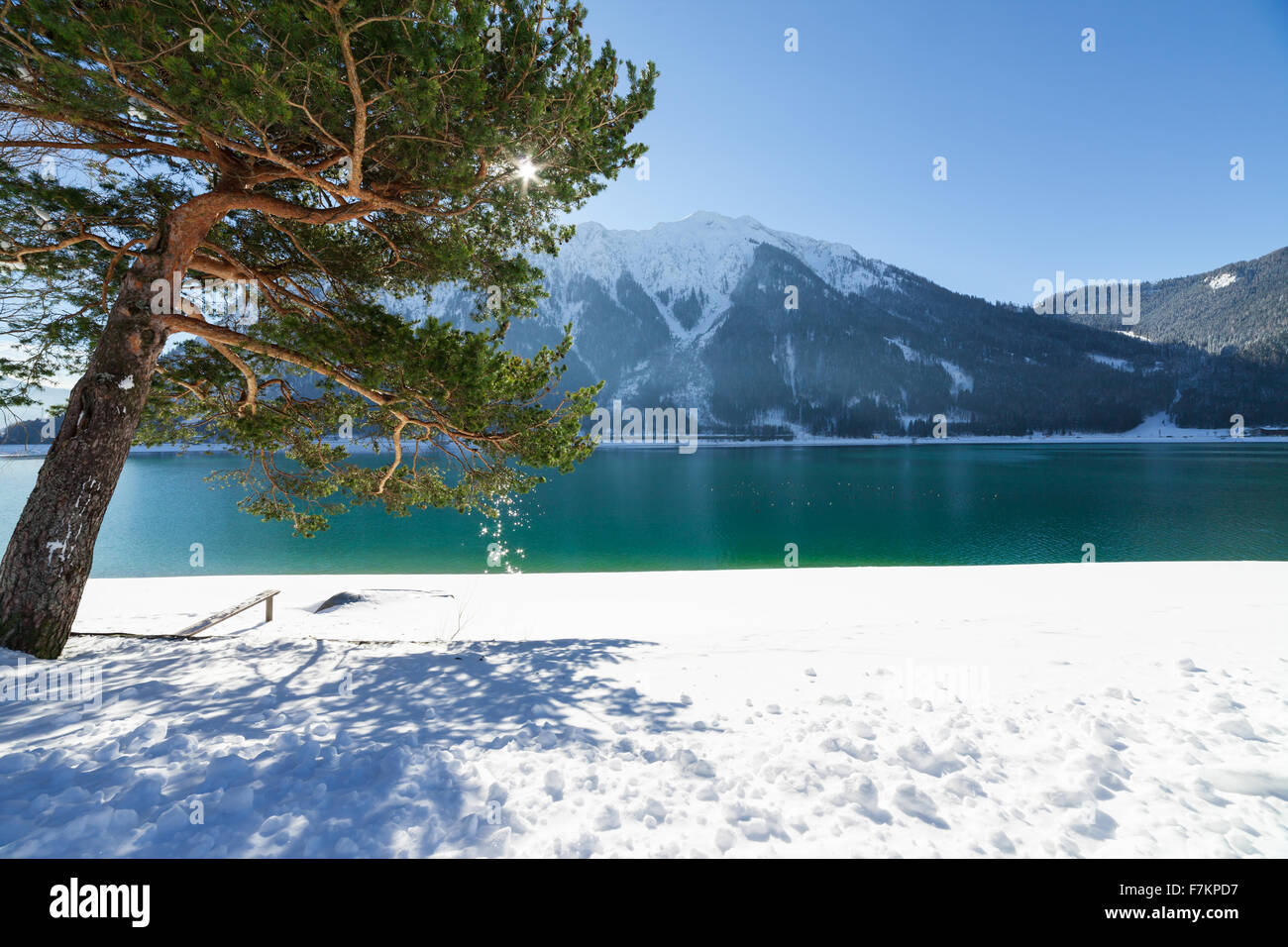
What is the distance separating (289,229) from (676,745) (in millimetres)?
8240

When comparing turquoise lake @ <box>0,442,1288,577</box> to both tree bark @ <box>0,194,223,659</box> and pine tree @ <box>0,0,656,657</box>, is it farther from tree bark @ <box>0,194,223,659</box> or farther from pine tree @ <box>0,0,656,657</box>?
tree bark @ <box>0,194,223,659</box>

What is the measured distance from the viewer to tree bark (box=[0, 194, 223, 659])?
16.3ft

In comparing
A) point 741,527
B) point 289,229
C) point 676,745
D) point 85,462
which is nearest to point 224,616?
point 85,462

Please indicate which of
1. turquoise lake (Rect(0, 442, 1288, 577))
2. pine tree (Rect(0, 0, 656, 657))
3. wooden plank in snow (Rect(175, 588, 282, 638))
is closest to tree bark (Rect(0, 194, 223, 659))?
pine tree (Rect(0, 0, 656, 657))

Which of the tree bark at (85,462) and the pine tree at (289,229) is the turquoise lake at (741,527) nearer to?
the pine tree at (289,229)

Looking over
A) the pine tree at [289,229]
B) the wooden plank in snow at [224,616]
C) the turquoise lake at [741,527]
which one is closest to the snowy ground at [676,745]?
the wooden plank in snow at [224,616]

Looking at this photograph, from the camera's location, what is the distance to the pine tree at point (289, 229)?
4.27 m

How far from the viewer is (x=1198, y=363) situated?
6432 inches

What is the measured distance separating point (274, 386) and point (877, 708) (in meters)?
10.2

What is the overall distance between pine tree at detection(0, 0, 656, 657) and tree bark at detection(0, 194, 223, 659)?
0.9 inches

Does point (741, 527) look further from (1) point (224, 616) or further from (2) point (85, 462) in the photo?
(2) point (85, 462)

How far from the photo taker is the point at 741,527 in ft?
105
